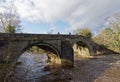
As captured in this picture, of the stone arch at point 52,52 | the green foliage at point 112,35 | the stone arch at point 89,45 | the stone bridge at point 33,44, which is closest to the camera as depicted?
the stone bridge at point 33,44

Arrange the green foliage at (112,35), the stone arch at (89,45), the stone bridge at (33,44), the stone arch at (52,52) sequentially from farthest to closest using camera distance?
the green foliage at (112,35) → the stone arch at (89,45) → the stone arch at (52,52) → the stone bridge at (33,44)

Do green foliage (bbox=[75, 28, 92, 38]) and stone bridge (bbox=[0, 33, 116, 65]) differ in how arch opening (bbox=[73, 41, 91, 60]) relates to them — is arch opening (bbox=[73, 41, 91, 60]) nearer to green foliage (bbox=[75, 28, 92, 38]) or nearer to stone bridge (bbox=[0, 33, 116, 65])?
stone bridge (bbox=[0, 33, 116, 65])

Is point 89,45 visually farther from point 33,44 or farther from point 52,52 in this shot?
point 33,44

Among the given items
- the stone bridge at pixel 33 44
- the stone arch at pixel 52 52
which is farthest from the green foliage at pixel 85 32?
the stone arch at pixel 52 52

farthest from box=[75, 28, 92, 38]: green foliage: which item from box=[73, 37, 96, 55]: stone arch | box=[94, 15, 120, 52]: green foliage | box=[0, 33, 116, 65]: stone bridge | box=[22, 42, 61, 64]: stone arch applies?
box=[22, 42, 61, 64]: stone arch

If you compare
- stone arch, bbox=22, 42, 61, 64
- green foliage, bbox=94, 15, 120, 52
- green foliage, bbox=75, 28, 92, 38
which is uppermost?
green foliage, bbox=75, 28, 92, 38

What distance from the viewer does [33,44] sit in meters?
27.6

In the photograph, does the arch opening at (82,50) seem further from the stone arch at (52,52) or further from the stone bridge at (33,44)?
the stone arch at (52,52)

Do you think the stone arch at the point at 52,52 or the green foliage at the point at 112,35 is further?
the green foliage at the point at 112,35

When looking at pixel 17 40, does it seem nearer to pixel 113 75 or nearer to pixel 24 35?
pixel 24 35

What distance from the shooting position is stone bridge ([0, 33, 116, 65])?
2197 cm

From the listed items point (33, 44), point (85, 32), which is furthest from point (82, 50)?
point (33, 44)

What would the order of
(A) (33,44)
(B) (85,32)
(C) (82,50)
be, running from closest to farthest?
(A) (33,44), (C) (82,50), (B) (85,32)

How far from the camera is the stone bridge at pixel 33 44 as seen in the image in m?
22.0
